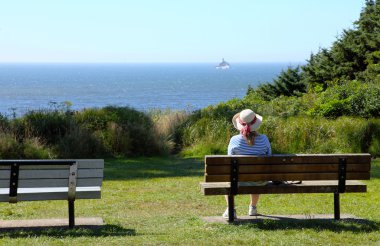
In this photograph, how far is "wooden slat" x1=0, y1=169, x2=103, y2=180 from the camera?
700 centimetres

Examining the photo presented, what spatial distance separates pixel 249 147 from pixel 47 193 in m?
2.28

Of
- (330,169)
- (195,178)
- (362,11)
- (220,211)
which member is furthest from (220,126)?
(362,11)

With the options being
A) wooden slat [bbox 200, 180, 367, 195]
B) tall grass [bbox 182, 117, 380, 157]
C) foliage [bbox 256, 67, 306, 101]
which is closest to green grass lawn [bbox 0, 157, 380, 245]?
wooden slat [bbox 200, 180, 367, 195]

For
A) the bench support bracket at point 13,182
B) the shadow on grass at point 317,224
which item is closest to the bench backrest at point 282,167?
the shadow on grass at point 317,224

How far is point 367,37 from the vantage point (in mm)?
34938

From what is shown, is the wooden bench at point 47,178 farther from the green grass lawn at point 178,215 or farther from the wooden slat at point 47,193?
the green grass lawn at point 178,215

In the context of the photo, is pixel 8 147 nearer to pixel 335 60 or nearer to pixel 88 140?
pixel 88 140

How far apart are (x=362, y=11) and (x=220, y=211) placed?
111ft

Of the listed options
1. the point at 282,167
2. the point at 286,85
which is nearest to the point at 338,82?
the point at 286,85

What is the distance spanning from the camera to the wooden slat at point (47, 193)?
705cm

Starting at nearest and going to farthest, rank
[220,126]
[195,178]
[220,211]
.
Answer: [220,211]
[195,178]
[220,126]

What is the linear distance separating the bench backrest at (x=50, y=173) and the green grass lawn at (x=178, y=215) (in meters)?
0.48

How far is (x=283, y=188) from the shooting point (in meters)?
7.50

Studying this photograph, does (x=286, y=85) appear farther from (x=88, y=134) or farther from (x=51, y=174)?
(x=51, y=174)
